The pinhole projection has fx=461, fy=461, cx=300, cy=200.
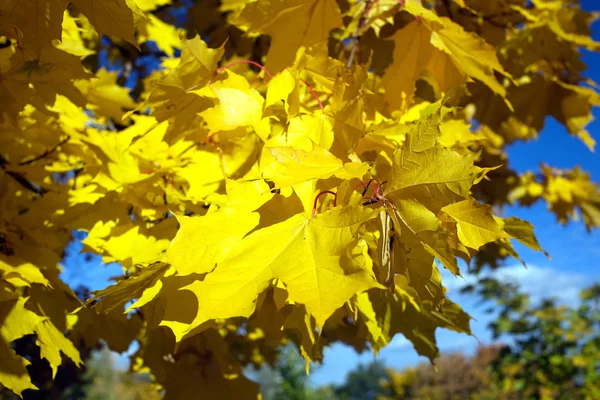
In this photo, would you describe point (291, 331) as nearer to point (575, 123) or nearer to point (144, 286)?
point (144, 286)

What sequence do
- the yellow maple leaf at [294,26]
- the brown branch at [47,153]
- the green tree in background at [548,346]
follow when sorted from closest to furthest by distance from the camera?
the yellow maple leaf at [294,26] → the brown branch at [47,153] → the green tree in background at [548,346]

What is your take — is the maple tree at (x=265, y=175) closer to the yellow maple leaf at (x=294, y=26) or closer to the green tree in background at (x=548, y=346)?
the yellow maple leaf at (x=294, y=26)

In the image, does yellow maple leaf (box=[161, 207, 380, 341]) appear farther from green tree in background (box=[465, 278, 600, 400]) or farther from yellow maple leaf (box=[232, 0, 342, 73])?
green tree in background (box=[465, 278, 600, 400])

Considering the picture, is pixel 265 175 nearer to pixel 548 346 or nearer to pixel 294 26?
pixel 294 26

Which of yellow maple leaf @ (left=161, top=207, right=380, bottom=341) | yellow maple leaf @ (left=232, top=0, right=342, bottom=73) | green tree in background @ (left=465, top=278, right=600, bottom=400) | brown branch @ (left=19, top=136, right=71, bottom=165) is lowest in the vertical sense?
green tree in background @ (left=465, top=278, right=600, bottom=400)

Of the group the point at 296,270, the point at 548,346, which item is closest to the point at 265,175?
the point at 296,270

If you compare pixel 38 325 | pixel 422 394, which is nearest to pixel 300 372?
pixel 422 394

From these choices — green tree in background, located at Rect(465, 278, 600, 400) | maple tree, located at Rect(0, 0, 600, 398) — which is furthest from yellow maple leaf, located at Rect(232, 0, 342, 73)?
green tree in background, located at Rect(465, 278, 600, 400)

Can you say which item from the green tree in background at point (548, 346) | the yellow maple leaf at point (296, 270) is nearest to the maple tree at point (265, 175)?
the yellow maple leaf at point (296, 270)
